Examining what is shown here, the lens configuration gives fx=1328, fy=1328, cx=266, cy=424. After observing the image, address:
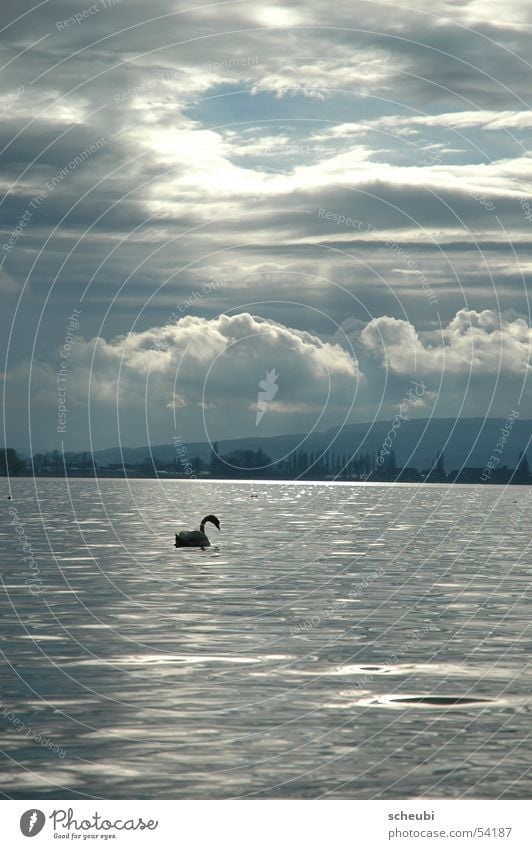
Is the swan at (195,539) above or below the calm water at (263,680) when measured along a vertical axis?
above

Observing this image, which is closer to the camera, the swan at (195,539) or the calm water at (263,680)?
the calm water at (263,680)

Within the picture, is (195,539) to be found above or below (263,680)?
above

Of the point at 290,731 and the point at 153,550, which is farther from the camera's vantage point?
the point at 153,550

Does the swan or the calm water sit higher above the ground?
the swan

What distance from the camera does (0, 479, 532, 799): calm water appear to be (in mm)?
21188

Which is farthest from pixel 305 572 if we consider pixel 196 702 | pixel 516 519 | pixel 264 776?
pixel 516 519

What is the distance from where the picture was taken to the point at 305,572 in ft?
188

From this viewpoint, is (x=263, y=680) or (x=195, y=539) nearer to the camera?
(x=263, y=680)

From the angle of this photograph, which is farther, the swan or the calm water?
the swan

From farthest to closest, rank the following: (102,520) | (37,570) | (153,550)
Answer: (102,520)
(153,550)
(37,570)

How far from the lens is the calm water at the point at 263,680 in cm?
2119

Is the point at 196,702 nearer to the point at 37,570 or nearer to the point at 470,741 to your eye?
the point at 470,741

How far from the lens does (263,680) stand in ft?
95.3
